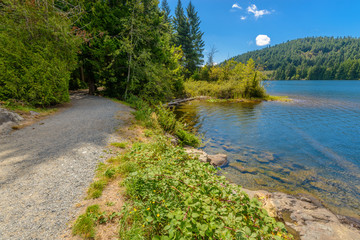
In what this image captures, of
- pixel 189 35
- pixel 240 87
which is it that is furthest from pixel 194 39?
pixel 240 87

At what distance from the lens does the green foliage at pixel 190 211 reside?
72.3 inches

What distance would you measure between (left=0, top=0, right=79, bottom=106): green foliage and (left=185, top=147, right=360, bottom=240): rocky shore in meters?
11.1

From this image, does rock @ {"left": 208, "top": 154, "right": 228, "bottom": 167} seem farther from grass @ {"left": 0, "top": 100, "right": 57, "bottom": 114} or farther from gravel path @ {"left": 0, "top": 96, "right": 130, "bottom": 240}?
grass @ {"left": 0, "top": 100, "right": 57, "bottom": 114}

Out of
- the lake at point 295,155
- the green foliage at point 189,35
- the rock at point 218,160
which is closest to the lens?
the lake at point 295,155

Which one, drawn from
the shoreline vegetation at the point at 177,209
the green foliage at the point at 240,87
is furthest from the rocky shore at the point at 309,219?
the green foliage at the point at 240,87

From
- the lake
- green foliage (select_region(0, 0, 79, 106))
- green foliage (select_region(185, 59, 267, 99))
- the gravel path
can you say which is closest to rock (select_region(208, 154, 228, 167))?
the lake

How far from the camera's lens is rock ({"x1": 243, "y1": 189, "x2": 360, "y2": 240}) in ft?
11.0

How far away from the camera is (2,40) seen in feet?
25.1

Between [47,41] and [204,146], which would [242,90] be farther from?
[47,41]

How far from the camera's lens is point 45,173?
358 cm

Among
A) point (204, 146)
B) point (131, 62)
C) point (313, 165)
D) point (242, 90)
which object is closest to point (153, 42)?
point (131, 62)

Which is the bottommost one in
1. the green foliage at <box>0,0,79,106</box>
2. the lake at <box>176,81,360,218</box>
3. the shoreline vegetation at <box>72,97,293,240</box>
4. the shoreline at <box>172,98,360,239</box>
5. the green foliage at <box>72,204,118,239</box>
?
the lake at <box>176,81,360,218</box>

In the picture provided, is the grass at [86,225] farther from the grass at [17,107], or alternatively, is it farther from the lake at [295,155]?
the grass at [17,107]

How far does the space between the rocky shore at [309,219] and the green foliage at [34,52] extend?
11131 mm
